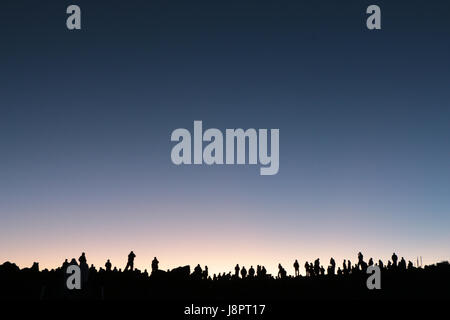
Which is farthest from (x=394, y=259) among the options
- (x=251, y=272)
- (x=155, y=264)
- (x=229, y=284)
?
(x=155, y=264)

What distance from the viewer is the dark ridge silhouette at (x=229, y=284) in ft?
107

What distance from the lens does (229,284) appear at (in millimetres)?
38500

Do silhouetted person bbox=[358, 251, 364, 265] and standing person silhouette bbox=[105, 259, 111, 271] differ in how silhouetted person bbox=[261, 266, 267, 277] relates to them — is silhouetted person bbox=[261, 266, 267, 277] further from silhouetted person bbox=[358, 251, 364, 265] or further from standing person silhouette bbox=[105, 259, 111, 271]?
standing person silhouette bbox=[105, 259, 111, 271]

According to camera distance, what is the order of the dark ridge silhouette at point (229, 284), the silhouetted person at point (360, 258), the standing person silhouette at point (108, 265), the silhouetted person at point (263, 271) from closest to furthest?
the dark ridge silhouette at point (229, 284)
the standing person silhouette at point (108, 265)
the silhouetted person at point (360, 258)
the silhouetted person at point (263, 271)

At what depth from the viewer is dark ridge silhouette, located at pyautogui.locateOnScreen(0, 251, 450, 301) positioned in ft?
107

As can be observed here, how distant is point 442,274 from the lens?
3994cm

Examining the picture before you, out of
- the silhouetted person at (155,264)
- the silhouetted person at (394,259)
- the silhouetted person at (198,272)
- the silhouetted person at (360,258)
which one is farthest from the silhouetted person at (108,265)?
the silhouetted person at (394,259)

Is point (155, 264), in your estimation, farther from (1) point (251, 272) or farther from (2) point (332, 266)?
(2) point (332, 266)

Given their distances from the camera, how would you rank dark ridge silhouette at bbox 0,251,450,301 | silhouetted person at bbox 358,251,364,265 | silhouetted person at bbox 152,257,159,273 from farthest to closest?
1. silhouetted person at bbox 358,251,364,265
2. silhouetted person at bbox 152,257,159,273
3. dark ridge silhouette at bbox 0,251,450,301

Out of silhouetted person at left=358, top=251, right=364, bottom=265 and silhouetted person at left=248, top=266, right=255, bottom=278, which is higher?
silhouetted person at left=358, top=251, right=364, bottom=265

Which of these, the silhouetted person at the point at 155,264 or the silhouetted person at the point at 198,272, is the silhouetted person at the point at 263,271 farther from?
the silhouetted person at the point at 155,264

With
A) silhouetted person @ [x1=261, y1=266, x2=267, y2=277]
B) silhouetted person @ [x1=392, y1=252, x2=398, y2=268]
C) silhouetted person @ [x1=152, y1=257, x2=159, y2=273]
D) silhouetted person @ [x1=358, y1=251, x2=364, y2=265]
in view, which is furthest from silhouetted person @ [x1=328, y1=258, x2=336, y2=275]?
silhouetted person @ [x1=152, y1=257, x2=159, y2=273]

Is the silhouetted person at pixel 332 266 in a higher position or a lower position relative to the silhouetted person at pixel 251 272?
higher
